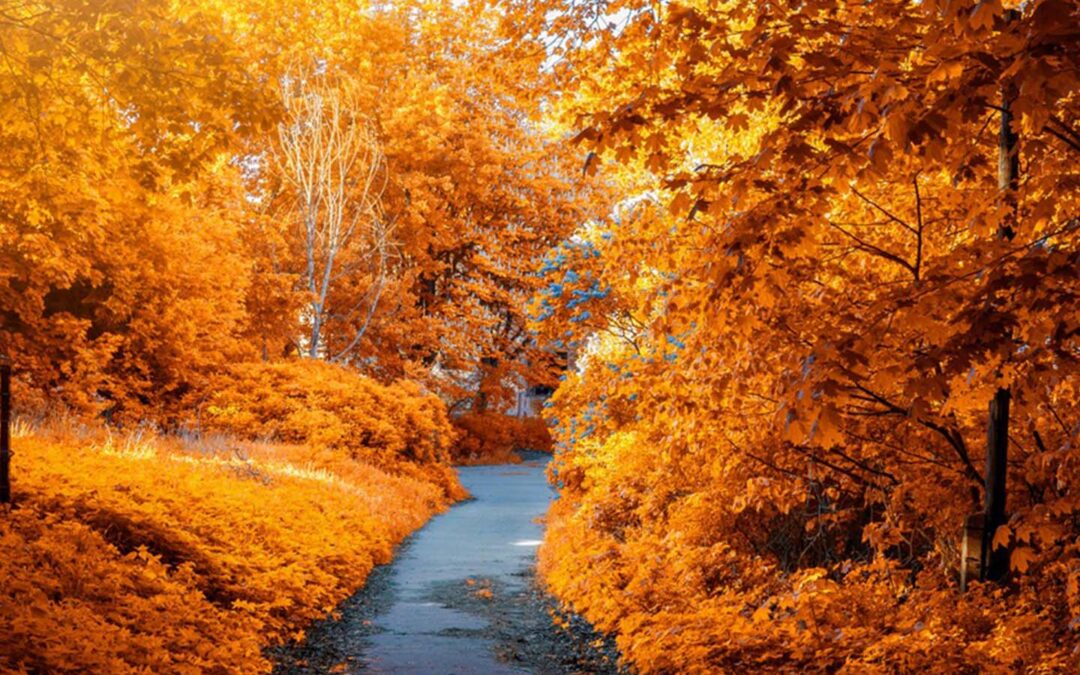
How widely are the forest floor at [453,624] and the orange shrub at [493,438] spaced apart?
63.3 ft

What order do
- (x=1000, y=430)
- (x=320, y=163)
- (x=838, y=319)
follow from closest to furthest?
(x=1000, y=430) → (x=838, y=319) → (x=320, y=163)

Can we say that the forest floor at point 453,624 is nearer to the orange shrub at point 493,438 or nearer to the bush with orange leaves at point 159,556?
the bush with orange leaves at point 159,556

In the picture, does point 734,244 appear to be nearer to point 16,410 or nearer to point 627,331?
point 627,331

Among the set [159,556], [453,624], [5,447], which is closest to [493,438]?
[453,624]

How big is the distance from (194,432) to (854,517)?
43.9 feet

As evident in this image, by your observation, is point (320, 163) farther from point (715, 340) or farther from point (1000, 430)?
point (1000, 430)

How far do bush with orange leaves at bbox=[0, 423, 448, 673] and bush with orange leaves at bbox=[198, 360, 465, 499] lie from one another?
595 cm

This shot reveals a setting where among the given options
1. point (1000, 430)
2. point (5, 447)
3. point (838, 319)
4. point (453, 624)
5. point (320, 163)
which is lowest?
point (453, 624)

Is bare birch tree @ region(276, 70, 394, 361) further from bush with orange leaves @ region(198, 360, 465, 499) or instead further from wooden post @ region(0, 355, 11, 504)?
wooden post @ region(0, 355, 11, 504)

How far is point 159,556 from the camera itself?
8562mm

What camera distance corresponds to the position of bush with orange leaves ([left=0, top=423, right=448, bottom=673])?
6547mm

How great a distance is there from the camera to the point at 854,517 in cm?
931

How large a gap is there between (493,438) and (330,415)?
15.8 metres

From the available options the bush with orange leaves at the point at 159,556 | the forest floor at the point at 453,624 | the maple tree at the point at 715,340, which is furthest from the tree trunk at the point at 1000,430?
the bush with orange leaves at the point at 159,556
